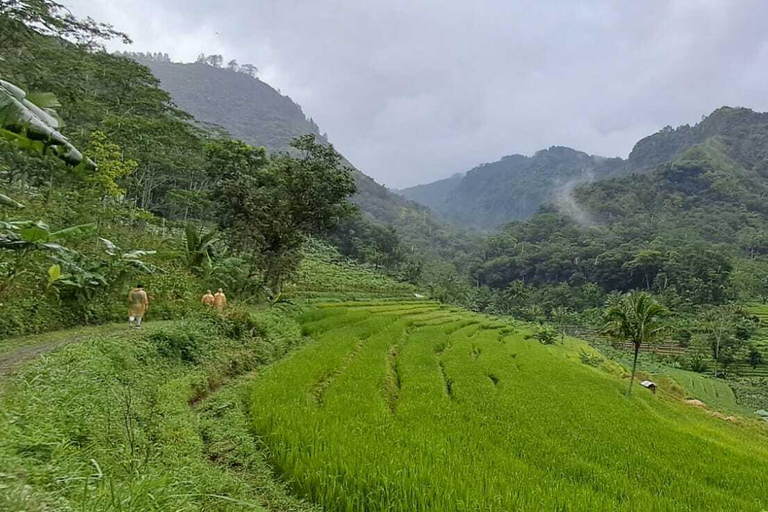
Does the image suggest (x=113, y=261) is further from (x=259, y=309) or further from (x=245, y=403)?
(x=259, y=309)

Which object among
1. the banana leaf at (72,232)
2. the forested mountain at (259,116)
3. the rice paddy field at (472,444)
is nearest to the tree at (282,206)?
the rice paddy field at (472,444)

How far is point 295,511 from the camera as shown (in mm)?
5047

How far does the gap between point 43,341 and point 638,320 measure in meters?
18.5

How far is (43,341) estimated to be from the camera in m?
8.93

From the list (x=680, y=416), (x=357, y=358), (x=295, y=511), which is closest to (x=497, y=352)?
(x=680, y=416)

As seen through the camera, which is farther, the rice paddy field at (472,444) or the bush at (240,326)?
the bush at (240,326)

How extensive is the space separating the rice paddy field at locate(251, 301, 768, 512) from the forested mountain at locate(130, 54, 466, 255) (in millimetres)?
96323

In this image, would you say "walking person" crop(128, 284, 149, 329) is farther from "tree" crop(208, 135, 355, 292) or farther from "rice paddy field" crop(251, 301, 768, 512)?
"tree" crop(208, 135, 355, 292)

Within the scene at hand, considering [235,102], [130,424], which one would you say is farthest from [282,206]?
[235,102]

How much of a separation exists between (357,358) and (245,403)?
541 cm

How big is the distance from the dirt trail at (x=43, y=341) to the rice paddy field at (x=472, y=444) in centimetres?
353

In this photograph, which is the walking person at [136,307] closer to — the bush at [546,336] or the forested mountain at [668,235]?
A: the bush at [546,336]

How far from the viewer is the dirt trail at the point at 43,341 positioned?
23.2 ft

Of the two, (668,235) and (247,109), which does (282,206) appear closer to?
(668,235)
